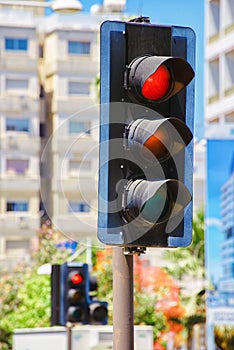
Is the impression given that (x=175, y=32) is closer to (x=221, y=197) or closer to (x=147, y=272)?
(x=221, y=197)

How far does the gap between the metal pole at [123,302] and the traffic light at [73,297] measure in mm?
10282

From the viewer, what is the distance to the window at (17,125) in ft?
205

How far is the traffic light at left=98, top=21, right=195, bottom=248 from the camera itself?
5.34 m

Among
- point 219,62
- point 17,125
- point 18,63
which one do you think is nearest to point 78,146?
point 219,62

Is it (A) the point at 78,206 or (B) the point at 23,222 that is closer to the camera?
(A) the point at 78,206

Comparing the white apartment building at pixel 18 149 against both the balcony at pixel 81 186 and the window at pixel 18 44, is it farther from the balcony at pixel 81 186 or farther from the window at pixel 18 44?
the balcony at pixel 81 186

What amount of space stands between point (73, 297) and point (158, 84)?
35.4 ft

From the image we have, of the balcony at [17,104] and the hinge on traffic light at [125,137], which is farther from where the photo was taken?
the balcony at [17,104]

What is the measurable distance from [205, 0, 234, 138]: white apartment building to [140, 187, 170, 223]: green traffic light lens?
44.2 metres

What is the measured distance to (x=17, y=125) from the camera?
62906 millimetres

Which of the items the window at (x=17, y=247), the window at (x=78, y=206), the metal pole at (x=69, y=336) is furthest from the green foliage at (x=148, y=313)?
the window at (x=17, y=247)

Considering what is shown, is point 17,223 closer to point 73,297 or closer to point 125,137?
point 73,297

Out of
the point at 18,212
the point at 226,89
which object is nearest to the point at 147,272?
the point at 226,89

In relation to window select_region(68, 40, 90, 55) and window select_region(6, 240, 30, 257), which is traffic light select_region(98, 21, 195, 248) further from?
window select_region(68, 40, 90, 55)
